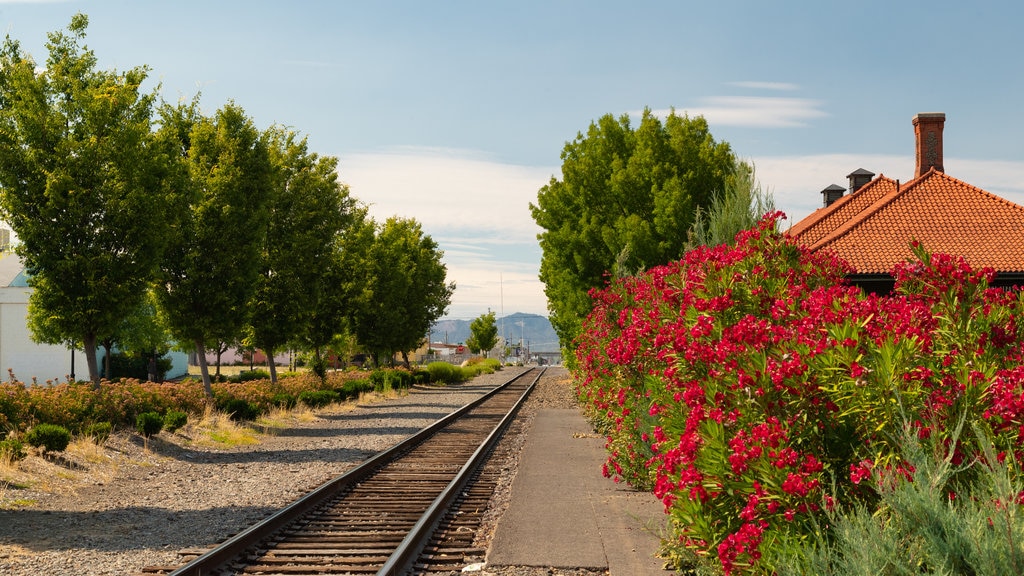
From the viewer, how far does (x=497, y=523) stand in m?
10.1

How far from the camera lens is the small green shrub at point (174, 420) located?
18312mm

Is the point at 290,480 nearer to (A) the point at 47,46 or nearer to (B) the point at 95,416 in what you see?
(B) the point at 95,416

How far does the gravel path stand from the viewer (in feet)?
28.3

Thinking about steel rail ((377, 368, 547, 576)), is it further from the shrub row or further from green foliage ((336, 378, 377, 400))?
green foliage ((336, 378, 377, 400))

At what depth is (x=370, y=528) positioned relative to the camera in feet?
31.9

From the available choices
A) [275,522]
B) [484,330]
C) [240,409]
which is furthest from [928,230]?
[484,330]

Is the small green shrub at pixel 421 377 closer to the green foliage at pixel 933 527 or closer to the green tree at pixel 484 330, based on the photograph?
the green foliage at pixel 933 527

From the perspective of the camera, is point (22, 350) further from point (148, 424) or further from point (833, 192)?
point (833, 192)

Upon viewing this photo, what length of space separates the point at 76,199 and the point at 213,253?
6356 mm

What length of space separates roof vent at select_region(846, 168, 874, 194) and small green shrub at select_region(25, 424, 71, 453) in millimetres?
34670

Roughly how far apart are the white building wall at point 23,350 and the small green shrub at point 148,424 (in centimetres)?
4368

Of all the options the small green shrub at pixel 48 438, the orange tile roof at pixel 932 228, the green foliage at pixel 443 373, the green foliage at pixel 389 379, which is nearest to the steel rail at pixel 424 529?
the small green shrub at pixel 48 438

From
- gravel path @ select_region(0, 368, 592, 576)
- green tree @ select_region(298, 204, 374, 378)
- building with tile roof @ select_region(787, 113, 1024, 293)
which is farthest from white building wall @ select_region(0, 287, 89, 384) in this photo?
building with tile roof @ select_region(787, 113, 1024, 293)

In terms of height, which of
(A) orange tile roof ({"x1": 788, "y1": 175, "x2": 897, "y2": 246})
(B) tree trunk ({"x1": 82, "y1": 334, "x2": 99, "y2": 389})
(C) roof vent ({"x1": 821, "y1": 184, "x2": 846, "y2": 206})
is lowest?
(B) tree trunk ({"x1": 82, "y1": 334, "x2": 99, "y2": 389})
